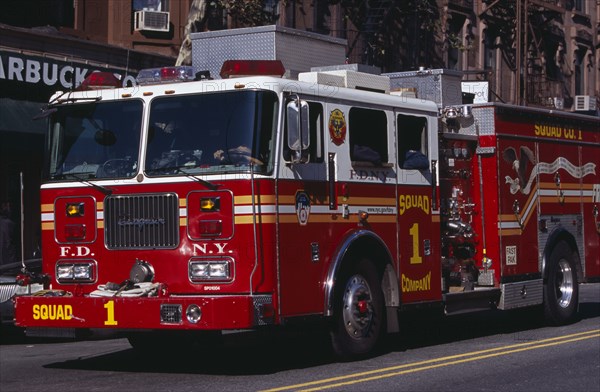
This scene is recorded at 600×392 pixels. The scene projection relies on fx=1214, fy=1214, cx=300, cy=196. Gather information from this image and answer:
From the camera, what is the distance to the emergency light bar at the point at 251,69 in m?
11.5

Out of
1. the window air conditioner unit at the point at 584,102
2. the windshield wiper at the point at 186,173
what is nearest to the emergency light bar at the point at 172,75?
the windshield wiper at the point at 186,173

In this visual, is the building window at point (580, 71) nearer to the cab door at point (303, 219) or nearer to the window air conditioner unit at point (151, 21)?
the window air conditioner unit at point (151, 21)

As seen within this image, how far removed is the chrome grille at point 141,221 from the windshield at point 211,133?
0.28m

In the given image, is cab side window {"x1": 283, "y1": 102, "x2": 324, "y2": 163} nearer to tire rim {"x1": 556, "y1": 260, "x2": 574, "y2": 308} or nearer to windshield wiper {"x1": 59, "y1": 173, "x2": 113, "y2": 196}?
windshield wiper {"x1": 59, "y1": 173, "x2": 113, "y2": 196}

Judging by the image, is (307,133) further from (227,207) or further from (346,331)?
(346,331)

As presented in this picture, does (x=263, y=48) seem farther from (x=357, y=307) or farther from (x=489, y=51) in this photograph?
(x=489, y=51)

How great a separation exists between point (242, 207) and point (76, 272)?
197 cm

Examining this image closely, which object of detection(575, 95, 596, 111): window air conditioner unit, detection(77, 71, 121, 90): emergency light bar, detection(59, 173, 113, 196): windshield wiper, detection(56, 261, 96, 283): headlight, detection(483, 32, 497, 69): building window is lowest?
detection(56, 261, 96, 283): headlight

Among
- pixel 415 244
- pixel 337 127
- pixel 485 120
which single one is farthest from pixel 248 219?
pixel 485 120

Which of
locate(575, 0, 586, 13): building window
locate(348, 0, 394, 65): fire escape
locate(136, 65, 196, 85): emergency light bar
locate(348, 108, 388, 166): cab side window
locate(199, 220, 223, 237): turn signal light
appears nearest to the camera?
locate(199, 220, 223, 237): turn signal light

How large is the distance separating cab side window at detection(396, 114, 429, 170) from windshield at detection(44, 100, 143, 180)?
293 cm

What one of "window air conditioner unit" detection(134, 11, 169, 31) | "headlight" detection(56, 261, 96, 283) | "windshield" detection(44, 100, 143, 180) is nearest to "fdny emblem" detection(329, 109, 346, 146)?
"windshield" detection(44, 100, 143, 180)

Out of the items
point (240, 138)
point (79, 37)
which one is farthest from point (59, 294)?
point (79, 37)

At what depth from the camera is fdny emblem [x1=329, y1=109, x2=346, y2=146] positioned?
12008 millimetres
